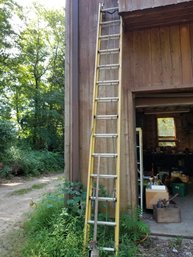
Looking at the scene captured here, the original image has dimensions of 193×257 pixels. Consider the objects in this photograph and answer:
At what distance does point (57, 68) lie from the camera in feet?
54.0

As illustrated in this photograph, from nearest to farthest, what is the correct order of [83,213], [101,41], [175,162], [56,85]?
1. [83,213]
2. [101,41]
3. [175,162]
4. [56,85]

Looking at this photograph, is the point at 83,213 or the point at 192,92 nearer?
the point at 83,213

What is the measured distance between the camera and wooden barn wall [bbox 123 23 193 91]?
3.90 metres

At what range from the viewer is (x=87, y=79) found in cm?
425

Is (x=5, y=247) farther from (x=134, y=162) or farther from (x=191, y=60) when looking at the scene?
(x=191, y=60)

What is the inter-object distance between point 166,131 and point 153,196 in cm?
622

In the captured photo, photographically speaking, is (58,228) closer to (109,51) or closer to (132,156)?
(132,156)

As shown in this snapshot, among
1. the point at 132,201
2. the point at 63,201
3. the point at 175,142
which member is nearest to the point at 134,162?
the point at 132,201

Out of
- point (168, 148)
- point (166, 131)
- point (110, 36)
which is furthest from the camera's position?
point (166, 131)

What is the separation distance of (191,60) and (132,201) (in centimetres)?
248

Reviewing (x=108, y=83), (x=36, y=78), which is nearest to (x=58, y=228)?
(x=108, y=83)

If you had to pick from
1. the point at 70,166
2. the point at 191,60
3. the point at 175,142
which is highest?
the point at 191,60

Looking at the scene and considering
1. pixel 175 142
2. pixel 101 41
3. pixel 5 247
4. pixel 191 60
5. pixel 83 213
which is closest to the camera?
pixel 5 247

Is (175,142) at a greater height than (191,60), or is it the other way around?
(191,60)
